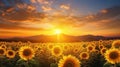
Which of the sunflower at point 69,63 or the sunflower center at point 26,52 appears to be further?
the sunflower center at point 26,52

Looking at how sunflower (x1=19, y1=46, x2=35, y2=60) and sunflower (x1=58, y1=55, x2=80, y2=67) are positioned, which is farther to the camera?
sunflower (x1=19, y1=46, x2=35, y2=60)

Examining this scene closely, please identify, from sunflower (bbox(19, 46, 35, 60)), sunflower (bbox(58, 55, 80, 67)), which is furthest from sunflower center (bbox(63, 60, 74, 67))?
sunflower (bbox(19, 46, 35, 60))

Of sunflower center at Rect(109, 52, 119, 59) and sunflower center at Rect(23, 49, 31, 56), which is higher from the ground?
sunflower center at Rect(23, 49, 31, 56)

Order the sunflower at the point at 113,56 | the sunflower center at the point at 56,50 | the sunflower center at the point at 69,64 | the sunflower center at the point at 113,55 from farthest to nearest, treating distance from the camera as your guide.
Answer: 1. the sunflower center at the point at 56,50
2. the sunflower center at the point at 113,55
3. the sunflower at the point at 113,56
4. the sunflower center at the point at 69,64

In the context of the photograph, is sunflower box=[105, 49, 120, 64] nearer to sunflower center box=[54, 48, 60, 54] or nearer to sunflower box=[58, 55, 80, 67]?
sunflower box=[58, 55, 80, 67]

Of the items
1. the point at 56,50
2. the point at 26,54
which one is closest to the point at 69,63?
the point at 26,54

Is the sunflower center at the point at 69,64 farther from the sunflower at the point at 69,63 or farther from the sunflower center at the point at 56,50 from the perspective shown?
the sunflower center at the point at 56,50

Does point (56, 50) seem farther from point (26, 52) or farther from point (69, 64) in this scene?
point (69, 64)

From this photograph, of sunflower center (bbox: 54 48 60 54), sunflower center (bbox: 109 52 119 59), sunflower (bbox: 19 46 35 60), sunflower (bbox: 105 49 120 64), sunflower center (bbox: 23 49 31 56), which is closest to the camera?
sunflower (bbox: 105 49 120 64)

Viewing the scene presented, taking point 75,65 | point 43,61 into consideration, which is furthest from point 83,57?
point 75,65

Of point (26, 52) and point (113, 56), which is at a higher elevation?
point (26, 52)

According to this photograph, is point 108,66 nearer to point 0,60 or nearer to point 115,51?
point 115,51

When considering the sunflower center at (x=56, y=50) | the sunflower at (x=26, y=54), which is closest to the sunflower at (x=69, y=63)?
the sunflower at (x=26, y=54)

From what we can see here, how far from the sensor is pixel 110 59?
1114cm
